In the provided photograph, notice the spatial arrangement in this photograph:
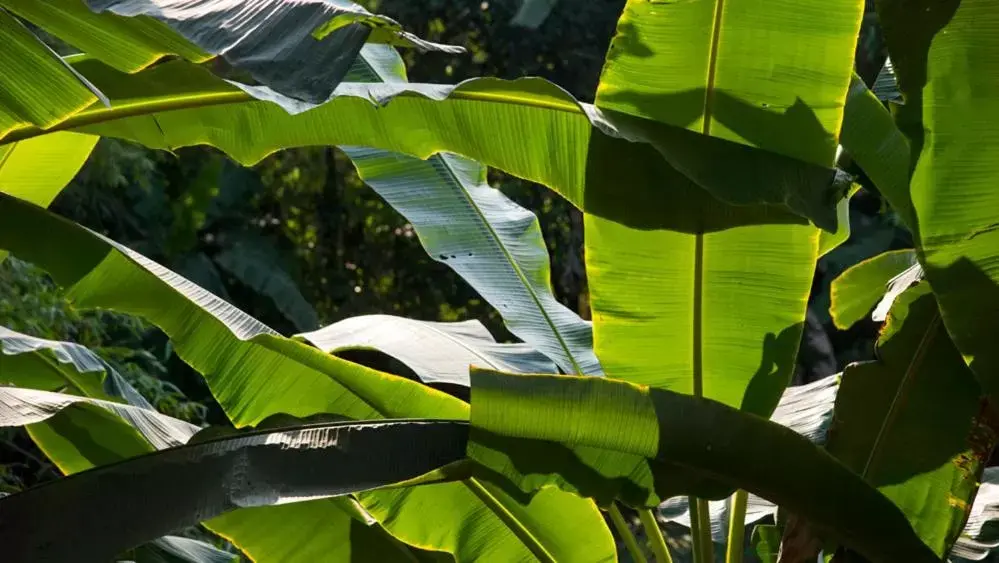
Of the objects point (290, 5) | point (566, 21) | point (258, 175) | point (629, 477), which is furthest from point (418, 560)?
point (258, 175)

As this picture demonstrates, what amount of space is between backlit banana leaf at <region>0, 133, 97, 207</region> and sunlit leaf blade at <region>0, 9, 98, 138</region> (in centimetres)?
52

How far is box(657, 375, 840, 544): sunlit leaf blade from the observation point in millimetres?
1216

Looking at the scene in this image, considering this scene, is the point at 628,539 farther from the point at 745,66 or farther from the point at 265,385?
the point at 745,66

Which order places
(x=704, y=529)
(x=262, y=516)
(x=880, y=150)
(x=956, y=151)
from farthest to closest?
(x=262, y=516) < (x=704, y=529) < (x=880, y=150) < (x=956, y=151)

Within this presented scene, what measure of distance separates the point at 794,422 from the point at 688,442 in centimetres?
42

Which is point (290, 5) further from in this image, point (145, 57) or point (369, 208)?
point (369, 208)

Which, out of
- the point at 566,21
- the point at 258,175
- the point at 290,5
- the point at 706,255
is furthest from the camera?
the point at 258,175

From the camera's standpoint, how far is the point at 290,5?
76 centimetres

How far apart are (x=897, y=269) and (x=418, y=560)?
2.35 feet

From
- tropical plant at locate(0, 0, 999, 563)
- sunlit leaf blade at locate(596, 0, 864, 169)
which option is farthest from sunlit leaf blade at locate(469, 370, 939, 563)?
sunlit leaf blade at locate(596, 0, 864, 169)

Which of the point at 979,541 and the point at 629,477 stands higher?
the point at 629,477

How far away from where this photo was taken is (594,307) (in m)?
1.10

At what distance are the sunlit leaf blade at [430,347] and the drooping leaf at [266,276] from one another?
3990 millimetres

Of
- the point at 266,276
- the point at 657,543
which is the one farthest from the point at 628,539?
the point at 266,276
